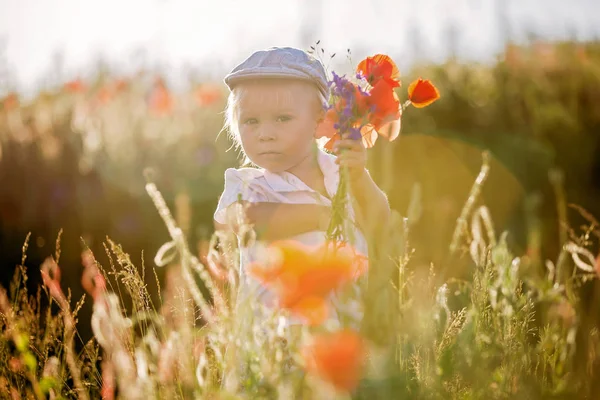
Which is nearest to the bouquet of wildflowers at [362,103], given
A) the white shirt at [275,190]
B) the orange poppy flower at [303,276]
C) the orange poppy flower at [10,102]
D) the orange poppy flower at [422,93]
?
the orange poppy flower at [422,93]

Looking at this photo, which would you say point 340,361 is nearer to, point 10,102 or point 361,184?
point 361,184

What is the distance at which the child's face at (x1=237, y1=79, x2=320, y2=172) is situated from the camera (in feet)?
8.75

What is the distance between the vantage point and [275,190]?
109 inches

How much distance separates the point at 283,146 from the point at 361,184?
0.31 m

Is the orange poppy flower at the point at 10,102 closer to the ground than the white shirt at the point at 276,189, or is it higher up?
closer to the ground

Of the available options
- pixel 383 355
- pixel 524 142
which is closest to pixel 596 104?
pixel 524 142

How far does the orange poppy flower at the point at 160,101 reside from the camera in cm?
723

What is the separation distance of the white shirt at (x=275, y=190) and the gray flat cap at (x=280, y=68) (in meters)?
0.32

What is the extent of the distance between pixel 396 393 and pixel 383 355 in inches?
2.9

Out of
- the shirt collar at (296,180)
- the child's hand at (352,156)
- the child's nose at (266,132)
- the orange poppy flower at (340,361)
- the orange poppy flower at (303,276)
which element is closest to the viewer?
the orange poppy flower at (340,361)

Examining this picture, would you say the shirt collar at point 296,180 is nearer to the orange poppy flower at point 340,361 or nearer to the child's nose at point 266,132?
the child's nose at point 266,132

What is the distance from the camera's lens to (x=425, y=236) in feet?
19.1

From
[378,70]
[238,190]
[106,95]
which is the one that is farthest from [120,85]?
[378,70]

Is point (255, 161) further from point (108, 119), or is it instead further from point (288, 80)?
point (108, 119)
